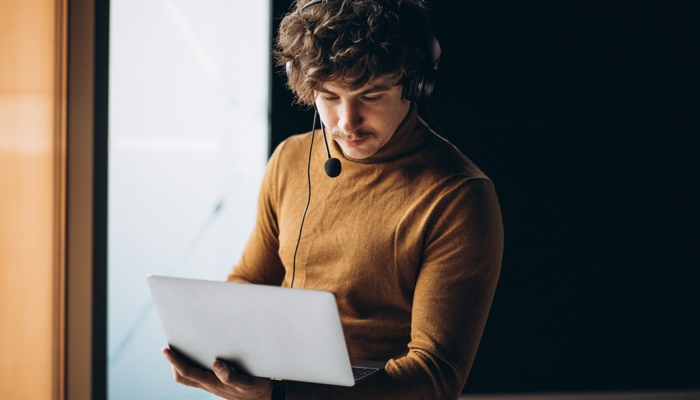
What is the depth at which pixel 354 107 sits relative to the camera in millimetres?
907

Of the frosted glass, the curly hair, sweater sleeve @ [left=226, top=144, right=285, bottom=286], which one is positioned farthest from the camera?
the frosted glass

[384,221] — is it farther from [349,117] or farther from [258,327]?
[258,327]

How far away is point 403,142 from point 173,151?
3.63 ft

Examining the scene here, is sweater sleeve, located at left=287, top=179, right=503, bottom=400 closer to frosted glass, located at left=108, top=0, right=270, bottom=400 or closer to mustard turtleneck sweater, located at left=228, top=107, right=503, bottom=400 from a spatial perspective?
mustard turtleneck sweater, located at left=228, top=107, right=503, bottom=400

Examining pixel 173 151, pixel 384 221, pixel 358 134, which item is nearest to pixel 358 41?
pixel 358 134

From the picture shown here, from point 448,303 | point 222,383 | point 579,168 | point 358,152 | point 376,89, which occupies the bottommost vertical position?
point 222,383

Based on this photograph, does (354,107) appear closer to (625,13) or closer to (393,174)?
(393,174)

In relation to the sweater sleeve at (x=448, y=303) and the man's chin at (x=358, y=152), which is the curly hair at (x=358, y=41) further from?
the sweater sleeve at (x=448, y=303)

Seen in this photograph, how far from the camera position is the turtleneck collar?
98 centimetres

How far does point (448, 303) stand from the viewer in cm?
81

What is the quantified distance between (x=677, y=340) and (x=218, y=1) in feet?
8.28

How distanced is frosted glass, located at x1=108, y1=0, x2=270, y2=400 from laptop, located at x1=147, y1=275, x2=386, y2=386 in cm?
104

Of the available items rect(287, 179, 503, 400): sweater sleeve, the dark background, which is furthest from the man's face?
the dark background

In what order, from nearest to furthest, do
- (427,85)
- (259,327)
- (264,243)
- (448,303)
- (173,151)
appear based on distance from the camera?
(259,327)
(448,303)
(427,85)
(264,243)
(173,151)
